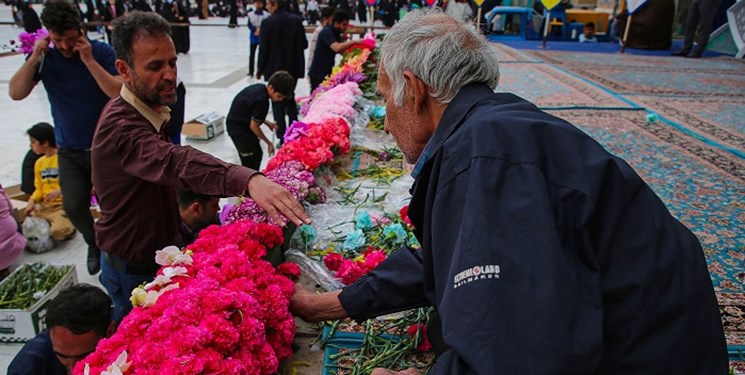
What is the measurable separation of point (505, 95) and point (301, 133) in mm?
2479

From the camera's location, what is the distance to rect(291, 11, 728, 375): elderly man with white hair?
865mm

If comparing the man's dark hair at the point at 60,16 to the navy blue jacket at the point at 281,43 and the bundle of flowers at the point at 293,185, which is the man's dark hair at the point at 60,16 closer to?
the bundle of flowers at the point at 293,185

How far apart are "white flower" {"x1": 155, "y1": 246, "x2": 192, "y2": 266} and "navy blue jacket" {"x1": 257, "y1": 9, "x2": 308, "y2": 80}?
223 inches

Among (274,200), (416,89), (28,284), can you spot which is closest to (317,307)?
(274,200)

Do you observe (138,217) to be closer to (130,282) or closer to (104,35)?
(130,282)

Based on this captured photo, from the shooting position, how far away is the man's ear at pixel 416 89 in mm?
1235

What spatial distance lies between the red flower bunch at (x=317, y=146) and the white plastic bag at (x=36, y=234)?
212cm

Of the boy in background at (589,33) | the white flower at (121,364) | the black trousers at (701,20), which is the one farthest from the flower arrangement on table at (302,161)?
the boy in background at (589,33)

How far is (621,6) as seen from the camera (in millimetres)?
16094

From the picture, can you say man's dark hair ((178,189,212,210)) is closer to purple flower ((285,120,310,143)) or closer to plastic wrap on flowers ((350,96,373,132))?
purple flower ((285,120,310,143))

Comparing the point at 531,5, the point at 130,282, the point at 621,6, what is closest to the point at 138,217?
the point at 130,282

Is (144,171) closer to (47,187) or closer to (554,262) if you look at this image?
(554,262)

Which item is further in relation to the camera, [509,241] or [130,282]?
[130,282]

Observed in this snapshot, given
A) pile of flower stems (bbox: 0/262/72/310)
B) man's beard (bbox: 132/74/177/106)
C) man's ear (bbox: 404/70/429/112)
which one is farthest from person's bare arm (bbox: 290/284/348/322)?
pile of flower stems (bbox: 0/262/72/310)
